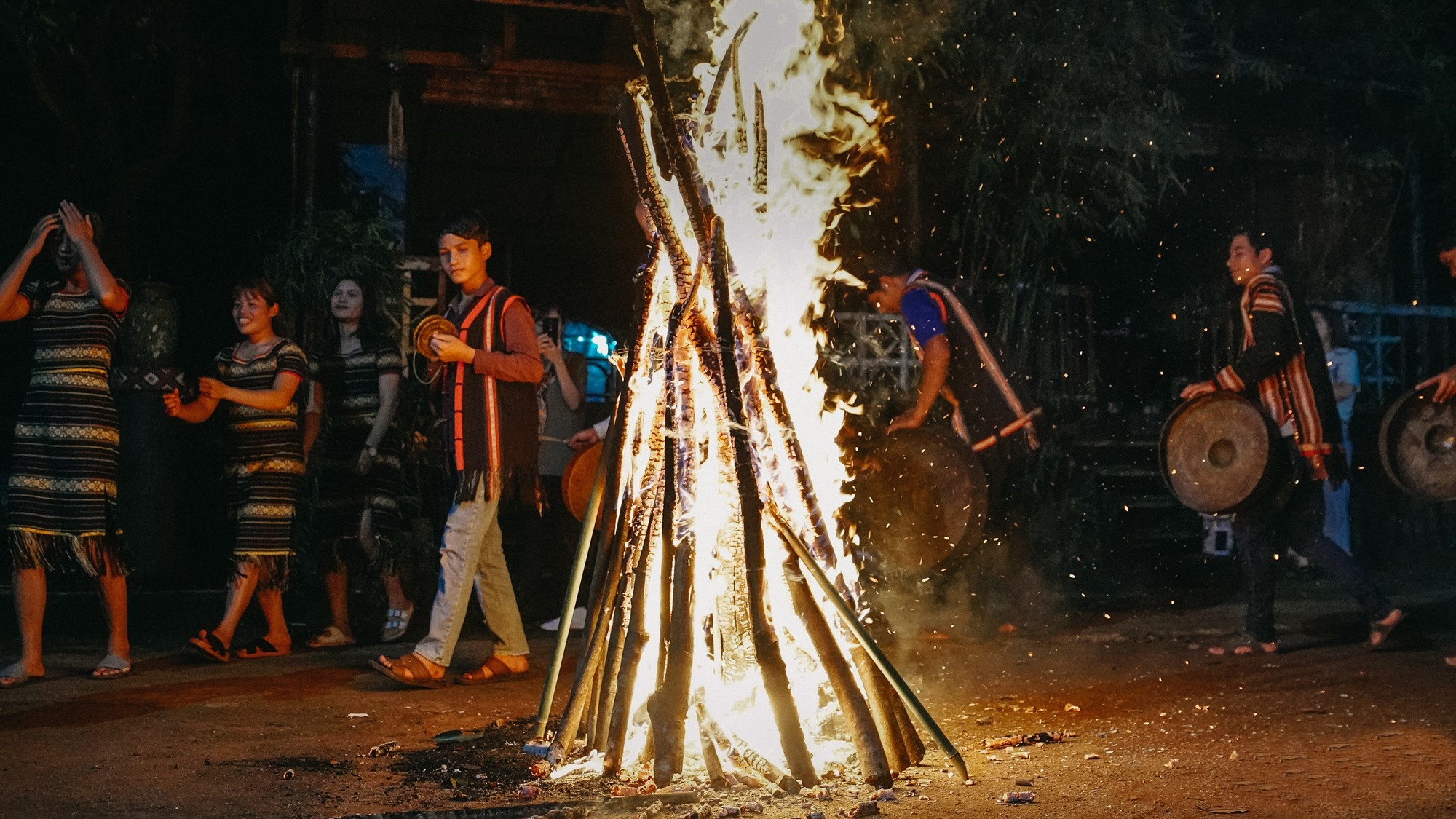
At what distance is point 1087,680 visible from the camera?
616cm

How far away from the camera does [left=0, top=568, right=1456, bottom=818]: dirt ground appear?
13.4 feet

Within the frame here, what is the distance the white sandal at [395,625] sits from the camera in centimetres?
765

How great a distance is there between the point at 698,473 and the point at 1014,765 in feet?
4.87

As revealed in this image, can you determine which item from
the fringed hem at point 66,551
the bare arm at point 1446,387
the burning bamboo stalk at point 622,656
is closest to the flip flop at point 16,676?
the fringed hem at point 66,551

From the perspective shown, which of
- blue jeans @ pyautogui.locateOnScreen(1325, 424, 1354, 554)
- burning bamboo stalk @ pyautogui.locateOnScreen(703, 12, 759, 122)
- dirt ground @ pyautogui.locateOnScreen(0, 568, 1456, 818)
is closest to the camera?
dirt ground @ pyautogui.locateOnScreen(0, 568, 1456, 818)

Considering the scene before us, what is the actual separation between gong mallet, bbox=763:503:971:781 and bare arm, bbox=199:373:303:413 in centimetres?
357

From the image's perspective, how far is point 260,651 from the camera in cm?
711

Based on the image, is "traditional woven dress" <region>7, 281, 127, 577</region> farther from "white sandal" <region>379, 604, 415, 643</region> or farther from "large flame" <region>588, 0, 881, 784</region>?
"large flame" <region>588, 0, 881, 784</region>

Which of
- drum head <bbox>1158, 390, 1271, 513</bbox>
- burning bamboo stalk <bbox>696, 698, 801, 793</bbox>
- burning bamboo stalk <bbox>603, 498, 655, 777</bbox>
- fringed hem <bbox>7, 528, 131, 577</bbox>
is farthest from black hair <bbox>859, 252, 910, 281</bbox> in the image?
fringed hem <bbox>7, 528, 131, 577</bbox>

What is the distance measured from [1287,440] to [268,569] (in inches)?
216

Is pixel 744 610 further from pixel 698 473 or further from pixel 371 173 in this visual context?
pixel 371 173

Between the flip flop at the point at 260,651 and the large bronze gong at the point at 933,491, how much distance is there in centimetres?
358

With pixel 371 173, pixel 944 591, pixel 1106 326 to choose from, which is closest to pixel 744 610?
pixel 944 591

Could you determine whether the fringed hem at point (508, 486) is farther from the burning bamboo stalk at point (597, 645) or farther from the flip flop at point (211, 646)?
the flip flop at point (211, 646)
